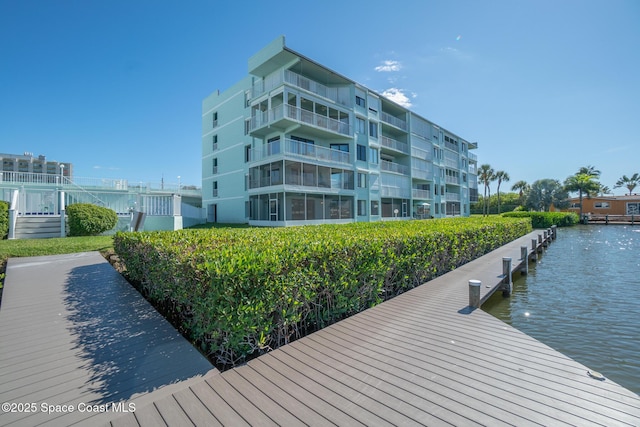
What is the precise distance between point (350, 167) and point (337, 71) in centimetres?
818

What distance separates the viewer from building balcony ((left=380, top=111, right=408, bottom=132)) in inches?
1172

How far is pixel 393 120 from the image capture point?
31125 mm

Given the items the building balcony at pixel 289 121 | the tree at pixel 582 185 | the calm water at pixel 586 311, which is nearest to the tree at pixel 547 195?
the tree at pixel 582 185

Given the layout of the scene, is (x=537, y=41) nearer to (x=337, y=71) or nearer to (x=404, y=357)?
(x=337, y=71)

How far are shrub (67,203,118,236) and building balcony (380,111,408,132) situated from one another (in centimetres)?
2554

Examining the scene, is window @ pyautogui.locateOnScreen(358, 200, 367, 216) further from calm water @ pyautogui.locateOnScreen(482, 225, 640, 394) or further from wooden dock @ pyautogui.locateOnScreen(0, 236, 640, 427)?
wooden dock @ pyautogui.locateOnScreen(0, 236, 640, 427)

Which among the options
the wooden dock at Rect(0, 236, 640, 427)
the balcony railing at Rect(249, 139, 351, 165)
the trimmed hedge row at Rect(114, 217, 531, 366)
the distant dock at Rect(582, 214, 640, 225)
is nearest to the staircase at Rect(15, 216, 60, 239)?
the trimmed hedge row at Rect(114, 217, 531, 366)

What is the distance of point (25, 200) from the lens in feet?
52.0

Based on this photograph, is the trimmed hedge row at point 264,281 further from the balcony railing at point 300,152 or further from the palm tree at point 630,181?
the palm tree at point 630,181

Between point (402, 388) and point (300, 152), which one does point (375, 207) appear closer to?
point (300, 152)

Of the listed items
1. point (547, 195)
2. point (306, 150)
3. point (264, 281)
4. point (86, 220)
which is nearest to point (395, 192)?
point (306, 150)

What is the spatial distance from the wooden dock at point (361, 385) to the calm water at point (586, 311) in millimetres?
2076

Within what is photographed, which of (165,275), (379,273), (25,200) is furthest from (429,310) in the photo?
(25,200)

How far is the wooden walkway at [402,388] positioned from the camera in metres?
2.55
